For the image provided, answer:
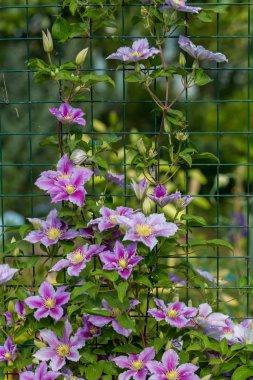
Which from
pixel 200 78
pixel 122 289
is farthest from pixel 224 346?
pixel 200 78

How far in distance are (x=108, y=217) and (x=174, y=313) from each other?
0.31 meters

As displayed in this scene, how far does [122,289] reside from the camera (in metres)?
2.07

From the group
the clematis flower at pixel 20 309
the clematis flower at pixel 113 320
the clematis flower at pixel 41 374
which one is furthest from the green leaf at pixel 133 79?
the clematis flower at pixel 41 374

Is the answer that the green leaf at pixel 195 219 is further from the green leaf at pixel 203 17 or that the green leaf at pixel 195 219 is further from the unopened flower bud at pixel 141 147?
the green leaf at pixel 203 17

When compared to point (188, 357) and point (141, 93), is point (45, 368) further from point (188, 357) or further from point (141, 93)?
point (141, 93)

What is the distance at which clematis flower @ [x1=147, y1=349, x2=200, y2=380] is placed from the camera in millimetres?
2168

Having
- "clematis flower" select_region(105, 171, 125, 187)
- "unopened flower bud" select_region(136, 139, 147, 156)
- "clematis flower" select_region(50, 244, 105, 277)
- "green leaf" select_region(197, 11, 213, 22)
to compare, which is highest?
"green leaf" select_region(197, 11, 213, 22)

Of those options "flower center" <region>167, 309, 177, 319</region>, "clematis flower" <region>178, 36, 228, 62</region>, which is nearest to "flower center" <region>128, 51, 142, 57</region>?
"clematis flower" <region>178, 36, 228, 62</region>

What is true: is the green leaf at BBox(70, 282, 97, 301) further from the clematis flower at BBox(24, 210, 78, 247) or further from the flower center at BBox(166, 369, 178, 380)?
the flower center at BBox(166, 369, 178, 380)

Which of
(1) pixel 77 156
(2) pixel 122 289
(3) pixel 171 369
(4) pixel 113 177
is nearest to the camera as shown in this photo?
(2) pixel 122 289

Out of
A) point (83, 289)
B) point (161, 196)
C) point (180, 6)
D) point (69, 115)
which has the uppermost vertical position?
point (180, 6)

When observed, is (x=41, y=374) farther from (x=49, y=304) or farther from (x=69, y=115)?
(x=69, y=115)

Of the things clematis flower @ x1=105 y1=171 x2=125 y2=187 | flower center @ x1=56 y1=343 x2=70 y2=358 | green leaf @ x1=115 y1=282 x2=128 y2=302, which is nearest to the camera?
green leaf @ x1=115 y1=282 x2=128 y2=302

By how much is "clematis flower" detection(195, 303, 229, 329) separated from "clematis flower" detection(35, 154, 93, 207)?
0.45 m
